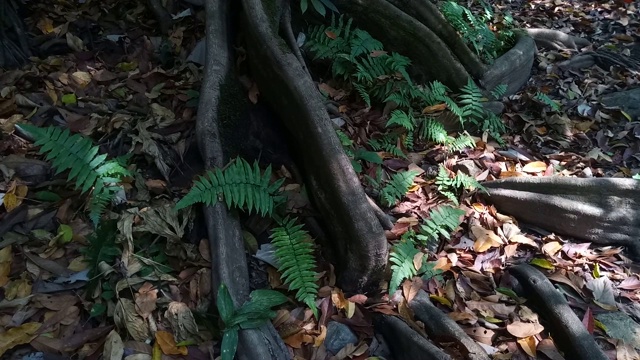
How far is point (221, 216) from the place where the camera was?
3.14 meters

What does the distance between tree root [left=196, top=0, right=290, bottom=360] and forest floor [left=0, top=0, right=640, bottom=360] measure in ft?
0.49

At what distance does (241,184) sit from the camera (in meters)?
3.20

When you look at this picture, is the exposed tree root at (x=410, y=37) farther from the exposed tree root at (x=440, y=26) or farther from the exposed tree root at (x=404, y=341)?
the exposed tree root at (x=404, y=341)

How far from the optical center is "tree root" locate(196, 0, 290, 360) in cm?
279

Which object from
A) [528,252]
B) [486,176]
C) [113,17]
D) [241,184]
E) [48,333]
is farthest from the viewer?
[113,17]

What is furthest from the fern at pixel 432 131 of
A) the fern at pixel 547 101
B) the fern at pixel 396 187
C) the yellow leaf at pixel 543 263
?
the fern at pixel 547 101

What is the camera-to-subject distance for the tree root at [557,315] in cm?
309

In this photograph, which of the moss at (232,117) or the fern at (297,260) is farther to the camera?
the moss at (232,117)

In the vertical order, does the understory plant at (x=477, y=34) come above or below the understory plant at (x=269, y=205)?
above

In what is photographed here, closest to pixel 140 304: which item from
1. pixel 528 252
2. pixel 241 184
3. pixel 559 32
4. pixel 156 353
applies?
pixel 156 353

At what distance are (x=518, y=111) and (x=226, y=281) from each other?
3.83 m

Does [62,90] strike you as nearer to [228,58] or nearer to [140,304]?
[228,58]

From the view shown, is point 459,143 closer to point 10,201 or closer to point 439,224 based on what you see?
point 439,224

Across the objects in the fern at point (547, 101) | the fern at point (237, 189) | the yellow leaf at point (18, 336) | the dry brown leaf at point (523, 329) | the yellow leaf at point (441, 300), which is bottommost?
the yellow leaf at point (18, 336)
